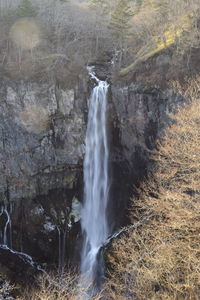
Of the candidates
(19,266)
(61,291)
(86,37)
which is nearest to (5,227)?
(19,266)

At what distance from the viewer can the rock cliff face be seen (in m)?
19.7

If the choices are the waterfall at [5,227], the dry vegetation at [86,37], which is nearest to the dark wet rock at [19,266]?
the waterfall at [5,227]

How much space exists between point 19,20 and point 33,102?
11111 millimetres

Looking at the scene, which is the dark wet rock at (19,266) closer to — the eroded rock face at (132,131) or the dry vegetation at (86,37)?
the eroded rock face at (132,131)

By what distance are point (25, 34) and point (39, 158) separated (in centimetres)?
1282

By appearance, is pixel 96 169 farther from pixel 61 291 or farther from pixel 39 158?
pixel 61 291

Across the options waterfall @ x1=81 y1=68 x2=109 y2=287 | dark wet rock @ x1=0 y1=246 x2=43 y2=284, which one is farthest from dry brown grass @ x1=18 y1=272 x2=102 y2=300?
waterfall @ x1=81 y1=68 x2=109 y2=287

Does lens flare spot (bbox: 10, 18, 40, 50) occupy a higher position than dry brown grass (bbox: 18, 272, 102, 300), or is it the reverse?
lens flare spot (bbox: 10, 18, 40, 50)

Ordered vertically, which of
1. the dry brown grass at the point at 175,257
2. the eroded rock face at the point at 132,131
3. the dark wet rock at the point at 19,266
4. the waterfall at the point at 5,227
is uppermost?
the eroded rock face at the point at 132,131

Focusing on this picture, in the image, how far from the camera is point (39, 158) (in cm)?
2055

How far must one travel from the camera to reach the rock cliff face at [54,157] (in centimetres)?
1972

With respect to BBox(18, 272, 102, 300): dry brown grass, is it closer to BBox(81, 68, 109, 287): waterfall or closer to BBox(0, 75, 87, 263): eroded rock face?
BBox(81, 68, 109, 287): waterfall

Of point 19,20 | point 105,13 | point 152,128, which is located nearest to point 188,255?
point 152,128

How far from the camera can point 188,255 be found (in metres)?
8.95
